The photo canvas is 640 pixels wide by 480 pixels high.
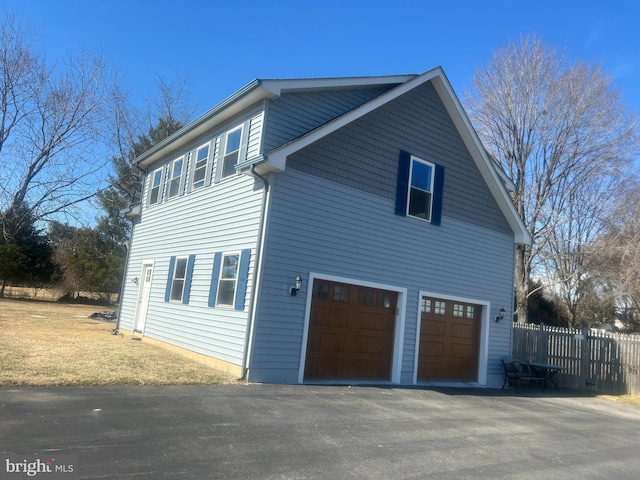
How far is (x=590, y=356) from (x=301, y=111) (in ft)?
35.4

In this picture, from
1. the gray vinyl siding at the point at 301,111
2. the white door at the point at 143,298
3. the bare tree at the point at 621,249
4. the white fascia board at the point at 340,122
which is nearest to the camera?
the white fascia board at the point at 340,122

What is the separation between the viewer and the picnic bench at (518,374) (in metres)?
13.2

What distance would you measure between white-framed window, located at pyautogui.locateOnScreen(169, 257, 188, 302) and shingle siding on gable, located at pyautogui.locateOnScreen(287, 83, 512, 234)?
4.67m

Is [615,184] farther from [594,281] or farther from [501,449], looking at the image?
[501,449]

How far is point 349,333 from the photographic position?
11328 mm

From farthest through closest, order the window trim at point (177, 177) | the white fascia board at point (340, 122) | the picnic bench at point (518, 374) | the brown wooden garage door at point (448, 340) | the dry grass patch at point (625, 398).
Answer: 1. the window trim at point (177, 177)
2. the picnic bench at point (518, 374)
3. the brown wooden garage door at point (448, 340)
4. the dry grass patch at point (625, 398)
5. the white fascia board at point (340, 122)

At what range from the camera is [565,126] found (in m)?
23.9

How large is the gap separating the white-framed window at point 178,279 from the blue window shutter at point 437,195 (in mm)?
6479

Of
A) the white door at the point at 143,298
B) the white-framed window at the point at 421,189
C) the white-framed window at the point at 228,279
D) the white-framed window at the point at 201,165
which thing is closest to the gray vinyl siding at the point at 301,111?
the white-framed window at the point at 421,189

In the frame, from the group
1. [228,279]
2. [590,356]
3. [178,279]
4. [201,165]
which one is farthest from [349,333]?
[590,356]

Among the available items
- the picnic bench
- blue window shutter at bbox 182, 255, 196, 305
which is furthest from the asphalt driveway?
blue window shutter at bbox 182, 255, 196, 305

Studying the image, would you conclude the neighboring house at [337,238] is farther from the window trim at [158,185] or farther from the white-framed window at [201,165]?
the window trim at [158,185]

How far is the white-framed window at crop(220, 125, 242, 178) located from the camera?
38.3 ft

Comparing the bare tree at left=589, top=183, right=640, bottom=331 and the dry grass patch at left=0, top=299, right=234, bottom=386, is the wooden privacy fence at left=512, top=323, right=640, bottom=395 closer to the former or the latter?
the bare tree at left=589, top=183, right=640, bottom=331
